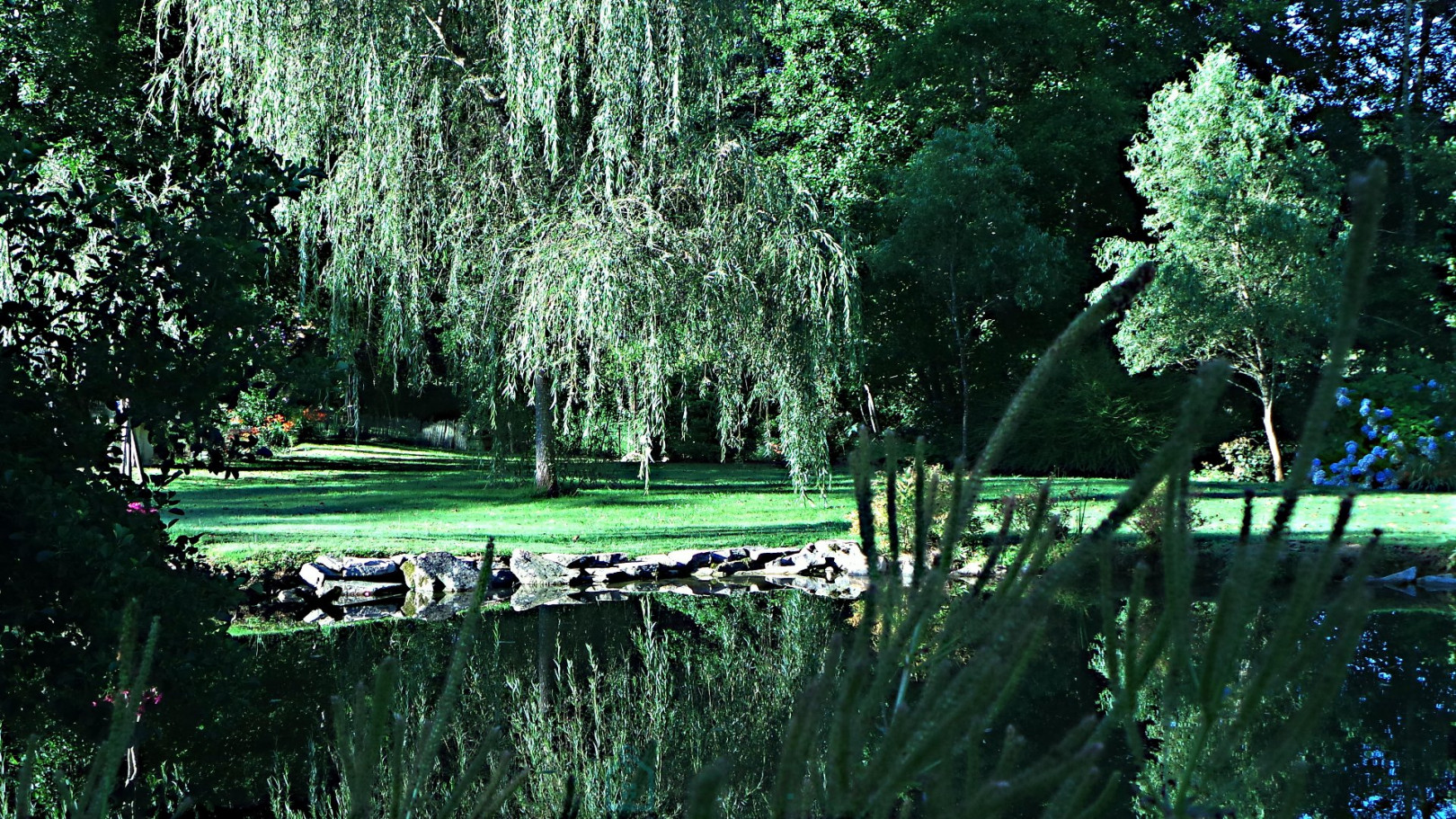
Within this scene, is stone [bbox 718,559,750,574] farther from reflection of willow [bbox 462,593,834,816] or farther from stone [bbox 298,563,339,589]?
stone [bbox 298,563,339,589]

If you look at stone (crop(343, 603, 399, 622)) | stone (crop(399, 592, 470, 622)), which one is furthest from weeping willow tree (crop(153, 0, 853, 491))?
stone (crop(343, 603, 399, 622))

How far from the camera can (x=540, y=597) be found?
9.05m

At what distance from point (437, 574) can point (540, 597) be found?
2.70 feet

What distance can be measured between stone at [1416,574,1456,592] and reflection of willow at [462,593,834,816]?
468cm

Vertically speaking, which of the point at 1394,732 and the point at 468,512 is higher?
the point at 468,512

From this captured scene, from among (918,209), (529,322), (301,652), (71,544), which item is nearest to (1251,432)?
(918,209)

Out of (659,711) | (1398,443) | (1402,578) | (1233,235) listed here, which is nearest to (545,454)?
(659,711)

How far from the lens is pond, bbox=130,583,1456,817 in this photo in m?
4.51

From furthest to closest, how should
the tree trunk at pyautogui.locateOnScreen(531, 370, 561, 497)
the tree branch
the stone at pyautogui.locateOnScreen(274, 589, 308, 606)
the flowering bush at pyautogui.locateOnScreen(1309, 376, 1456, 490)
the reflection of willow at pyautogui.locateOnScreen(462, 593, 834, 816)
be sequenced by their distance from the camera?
the flowering bush at pyautogui.locateOnScreen(1309, 376, 1456, 490) < the tree trunk at pyautogui.locateOnScreen(531, 370, 561, 497) < the tree branch < the stone at pyautogui.locateOnScreen(274, 589, 308, 606) < the reflection of willow at pyautogui.locateOnScreen(462, 593, 834, 816)

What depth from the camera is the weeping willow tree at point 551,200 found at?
408 inches

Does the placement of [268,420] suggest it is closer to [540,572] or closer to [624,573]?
[540,572]

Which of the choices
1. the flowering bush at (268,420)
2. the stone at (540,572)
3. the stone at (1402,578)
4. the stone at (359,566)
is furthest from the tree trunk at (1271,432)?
the flowering bush at (268,420)

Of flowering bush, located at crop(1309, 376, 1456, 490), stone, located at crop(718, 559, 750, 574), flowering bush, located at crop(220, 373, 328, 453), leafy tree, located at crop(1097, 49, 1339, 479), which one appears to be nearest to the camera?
stone, located at crop(718, 559, 750, 574)

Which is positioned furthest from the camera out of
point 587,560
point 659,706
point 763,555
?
point 763,555
